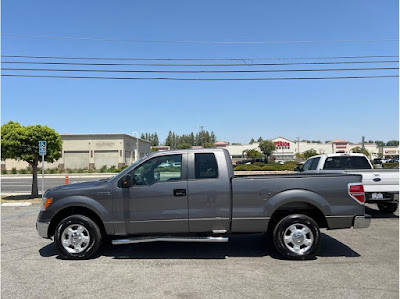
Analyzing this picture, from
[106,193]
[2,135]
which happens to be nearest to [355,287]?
[106,193]

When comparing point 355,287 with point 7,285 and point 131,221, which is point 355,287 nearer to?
point 131,221

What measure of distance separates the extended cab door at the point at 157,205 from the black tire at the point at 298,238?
1622 mm

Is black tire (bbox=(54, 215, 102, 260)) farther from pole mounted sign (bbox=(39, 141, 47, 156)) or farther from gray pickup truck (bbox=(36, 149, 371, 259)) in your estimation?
pole mounted sign (bbox=(39, 141, 47, 156))

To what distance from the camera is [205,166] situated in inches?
224

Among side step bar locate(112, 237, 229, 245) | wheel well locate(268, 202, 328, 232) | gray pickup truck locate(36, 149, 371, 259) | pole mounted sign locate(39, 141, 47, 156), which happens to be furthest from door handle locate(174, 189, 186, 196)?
pole mounted sign locate(39, 141, 47, 156)

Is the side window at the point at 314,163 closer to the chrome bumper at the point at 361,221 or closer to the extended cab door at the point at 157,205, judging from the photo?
the chrome bumper at the point at 361,221

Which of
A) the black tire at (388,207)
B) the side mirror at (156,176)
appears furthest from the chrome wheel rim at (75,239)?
the black tire at (388,207)

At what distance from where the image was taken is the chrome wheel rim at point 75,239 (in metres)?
5.56

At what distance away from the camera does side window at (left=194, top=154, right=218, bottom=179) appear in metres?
5.63

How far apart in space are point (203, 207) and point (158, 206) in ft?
2.59

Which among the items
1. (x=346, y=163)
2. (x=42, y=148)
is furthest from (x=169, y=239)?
(x=42, y=148)

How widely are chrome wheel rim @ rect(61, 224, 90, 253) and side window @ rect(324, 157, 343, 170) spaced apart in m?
7.55

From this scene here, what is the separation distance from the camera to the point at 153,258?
18.5 feet

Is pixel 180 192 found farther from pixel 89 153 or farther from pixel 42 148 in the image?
pixel 89 153
